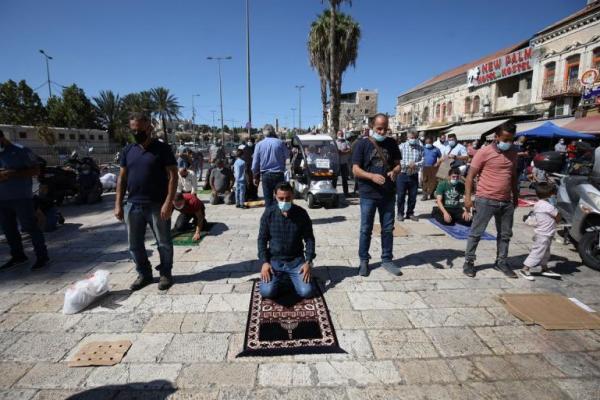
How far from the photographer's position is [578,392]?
90.3 inches

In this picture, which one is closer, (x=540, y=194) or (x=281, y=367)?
(x=281, y=367)

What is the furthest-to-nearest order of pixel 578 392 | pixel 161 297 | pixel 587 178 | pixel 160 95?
1. pixel 160 95
2. pixel 587 178
3. pixel 161 297
4. pixel 578 392

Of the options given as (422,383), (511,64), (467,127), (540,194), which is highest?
Result: (511,64)

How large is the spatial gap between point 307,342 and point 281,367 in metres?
0.36

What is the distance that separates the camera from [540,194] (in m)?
4.21

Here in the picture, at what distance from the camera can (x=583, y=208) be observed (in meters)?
4.50

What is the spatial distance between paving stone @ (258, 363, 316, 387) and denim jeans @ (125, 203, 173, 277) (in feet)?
6.57

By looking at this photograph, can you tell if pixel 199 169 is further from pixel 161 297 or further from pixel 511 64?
pixel 511 64

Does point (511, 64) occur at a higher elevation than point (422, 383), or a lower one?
higher

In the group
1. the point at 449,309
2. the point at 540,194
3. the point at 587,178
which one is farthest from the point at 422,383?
the point at 587,178

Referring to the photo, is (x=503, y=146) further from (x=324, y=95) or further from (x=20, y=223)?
(x=324, y=95)

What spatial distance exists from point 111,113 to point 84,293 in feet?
169

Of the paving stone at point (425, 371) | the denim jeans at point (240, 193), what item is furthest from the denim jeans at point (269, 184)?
the paving stone at point (425, 371)

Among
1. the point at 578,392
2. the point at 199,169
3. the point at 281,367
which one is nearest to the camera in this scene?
the point at 578,392
